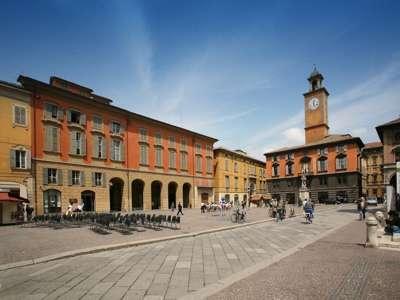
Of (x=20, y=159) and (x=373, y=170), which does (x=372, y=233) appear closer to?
(x=20, y=159)

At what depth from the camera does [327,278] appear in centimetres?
722

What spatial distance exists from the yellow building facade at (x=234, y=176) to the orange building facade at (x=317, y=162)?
3.85 meters

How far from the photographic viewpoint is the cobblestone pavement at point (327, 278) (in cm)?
614

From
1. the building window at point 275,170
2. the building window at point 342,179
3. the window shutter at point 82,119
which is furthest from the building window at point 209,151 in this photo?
the building window at point 342,179

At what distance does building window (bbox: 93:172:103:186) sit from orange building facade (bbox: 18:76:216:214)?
0.10 m

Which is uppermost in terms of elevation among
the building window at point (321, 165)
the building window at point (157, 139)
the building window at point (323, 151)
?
the building window at point (157, 139)

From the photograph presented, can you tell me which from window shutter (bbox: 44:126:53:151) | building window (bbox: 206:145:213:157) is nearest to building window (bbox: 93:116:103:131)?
window shutter (bbox: 44:126:53:151)

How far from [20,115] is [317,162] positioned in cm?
5459

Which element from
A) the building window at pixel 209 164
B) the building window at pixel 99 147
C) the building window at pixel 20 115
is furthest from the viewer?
the building window at pixel 209 164

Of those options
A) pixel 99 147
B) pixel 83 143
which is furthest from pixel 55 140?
pixel 99 147

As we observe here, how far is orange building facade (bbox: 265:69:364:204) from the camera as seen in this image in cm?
5903

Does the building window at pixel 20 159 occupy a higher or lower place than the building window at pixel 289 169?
higher

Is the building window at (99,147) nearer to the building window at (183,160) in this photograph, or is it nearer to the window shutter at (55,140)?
the window shutter at (55,140)

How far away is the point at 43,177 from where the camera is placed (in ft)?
90.4
